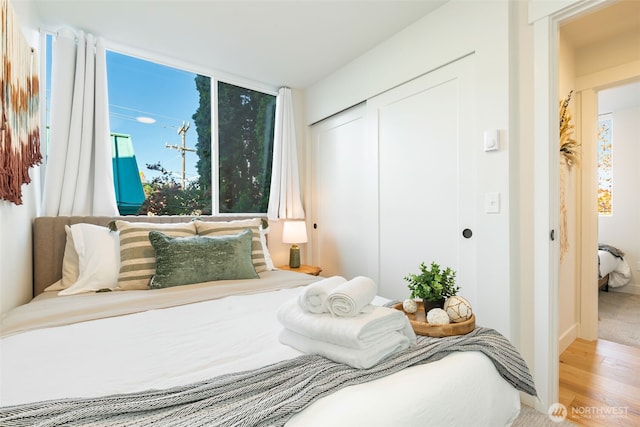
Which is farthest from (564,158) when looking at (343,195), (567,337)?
(343,195)

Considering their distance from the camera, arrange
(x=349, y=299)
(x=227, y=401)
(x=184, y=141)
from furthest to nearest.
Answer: (x=184, y=141) < (x=349, y=299) < (x=227, y=401)

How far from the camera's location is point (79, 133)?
235 centimetres

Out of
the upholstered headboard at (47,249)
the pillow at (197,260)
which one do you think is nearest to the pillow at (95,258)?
the upholstered headboard at (47,249)

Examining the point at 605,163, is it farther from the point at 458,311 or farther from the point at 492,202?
the point at 458,311

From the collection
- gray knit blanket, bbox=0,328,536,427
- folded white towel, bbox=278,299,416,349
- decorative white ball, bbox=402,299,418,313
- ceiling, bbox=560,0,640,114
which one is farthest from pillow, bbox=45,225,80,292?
ceiling, bbox=560,0,640,114

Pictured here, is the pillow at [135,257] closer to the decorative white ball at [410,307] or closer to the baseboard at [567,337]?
the decorative white ball at [410,307]

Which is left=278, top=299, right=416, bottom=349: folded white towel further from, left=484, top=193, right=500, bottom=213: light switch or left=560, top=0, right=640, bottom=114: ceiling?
left=560, top=0, right=640, bottom=114: ceiling

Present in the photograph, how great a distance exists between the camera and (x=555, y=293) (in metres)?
1.73

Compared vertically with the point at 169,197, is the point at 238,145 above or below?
above

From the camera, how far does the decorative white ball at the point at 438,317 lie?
1.11 m

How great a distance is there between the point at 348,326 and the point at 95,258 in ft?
5.88

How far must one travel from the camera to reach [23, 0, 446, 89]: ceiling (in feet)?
7.01

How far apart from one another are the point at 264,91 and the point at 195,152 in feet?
3.35

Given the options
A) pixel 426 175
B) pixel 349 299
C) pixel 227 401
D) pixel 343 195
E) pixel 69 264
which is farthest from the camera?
pixel 343 195
